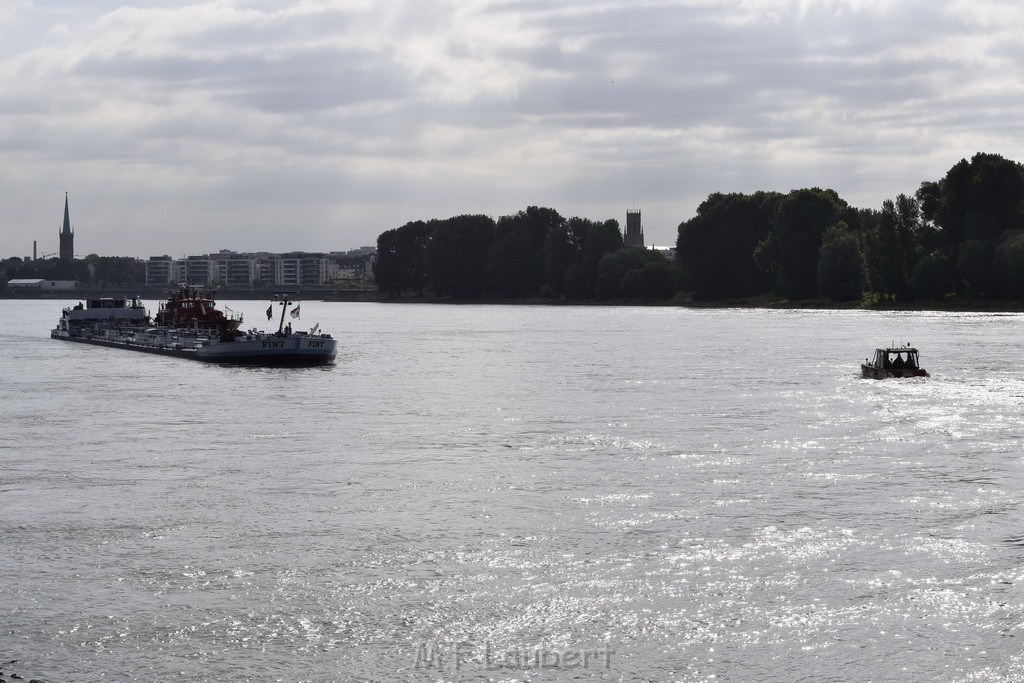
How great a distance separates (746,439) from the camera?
5522cm

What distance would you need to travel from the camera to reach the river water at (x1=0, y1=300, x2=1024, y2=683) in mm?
24922

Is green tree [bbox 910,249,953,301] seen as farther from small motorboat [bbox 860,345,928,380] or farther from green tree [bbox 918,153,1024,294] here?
small motorboat [bbox 860,345,928,380]

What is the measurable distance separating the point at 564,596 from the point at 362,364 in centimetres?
8244

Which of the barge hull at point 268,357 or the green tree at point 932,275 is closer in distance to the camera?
the barge hull at point 268,357

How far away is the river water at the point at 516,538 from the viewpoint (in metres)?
24.9

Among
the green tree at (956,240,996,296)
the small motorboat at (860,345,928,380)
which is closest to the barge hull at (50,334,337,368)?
the small motorboat at (860,345,928,380)

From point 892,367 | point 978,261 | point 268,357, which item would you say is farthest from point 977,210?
point 268,357

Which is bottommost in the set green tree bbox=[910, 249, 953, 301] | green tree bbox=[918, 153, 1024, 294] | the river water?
the river water

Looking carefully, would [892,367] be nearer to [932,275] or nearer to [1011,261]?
[1011,261]

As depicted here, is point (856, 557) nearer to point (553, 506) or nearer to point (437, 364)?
point (553, 506)

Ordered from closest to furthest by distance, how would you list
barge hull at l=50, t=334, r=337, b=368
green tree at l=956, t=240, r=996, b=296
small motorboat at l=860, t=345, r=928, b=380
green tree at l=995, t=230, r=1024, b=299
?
small motorboat at l=860, t=345, r=928, b=380 → barge hull at l=50, t=334, r=337, b=368 → green tree at l=995, t=230, r=1024, b=299 → green tree at l=956, t=240, r=996, b=296

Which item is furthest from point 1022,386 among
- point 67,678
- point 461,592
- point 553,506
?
point 67,678

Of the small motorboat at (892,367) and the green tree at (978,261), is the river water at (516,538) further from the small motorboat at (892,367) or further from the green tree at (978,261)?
the green tree at (978,261)

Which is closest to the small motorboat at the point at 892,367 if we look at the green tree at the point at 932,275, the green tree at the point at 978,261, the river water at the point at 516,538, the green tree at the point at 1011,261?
the river water at the point at 516,538
